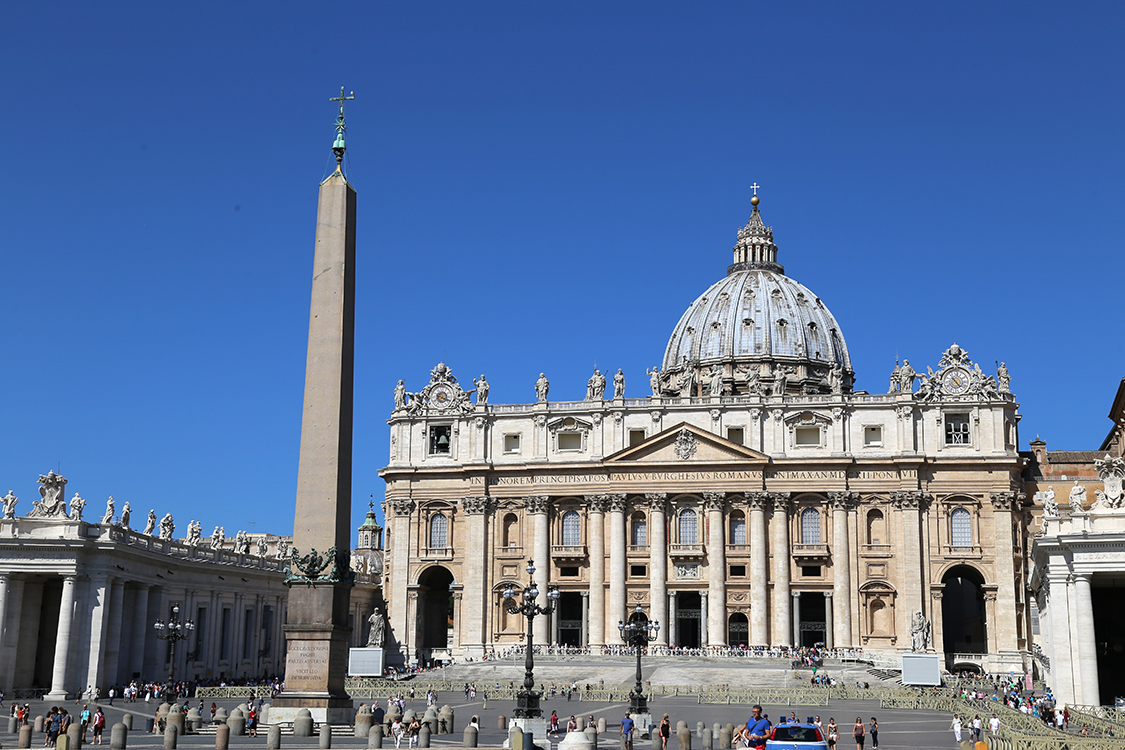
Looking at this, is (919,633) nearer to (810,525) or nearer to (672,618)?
(810,525)

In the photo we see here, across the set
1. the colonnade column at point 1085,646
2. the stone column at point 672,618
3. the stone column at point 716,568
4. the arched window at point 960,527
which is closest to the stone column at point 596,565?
the stone column at point 672,618

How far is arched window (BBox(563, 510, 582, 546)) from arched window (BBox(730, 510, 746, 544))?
33.0 feet

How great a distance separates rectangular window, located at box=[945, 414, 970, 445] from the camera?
249ft

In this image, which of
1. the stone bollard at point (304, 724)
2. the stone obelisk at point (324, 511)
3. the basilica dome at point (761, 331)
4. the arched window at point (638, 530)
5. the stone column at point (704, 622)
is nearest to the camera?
the stone bollard at point (304, 724)

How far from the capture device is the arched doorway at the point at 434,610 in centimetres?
8244

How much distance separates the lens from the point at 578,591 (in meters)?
79.0

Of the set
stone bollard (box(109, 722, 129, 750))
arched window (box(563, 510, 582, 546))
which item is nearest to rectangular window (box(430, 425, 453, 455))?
arched window (box(563, 510, 582, 546))

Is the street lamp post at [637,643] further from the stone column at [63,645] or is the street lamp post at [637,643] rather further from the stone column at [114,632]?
the stone column at [63,645]

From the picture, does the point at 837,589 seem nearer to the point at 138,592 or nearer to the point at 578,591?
the point at 578,591

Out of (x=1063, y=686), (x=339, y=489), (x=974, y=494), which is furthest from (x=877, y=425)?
(x=339, y=489)

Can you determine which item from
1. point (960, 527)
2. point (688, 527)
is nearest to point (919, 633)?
point (960, 527)

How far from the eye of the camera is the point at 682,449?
256 feet

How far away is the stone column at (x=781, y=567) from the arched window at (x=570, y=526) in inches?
500

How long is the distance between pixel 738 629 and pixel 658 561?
22.1 ft
